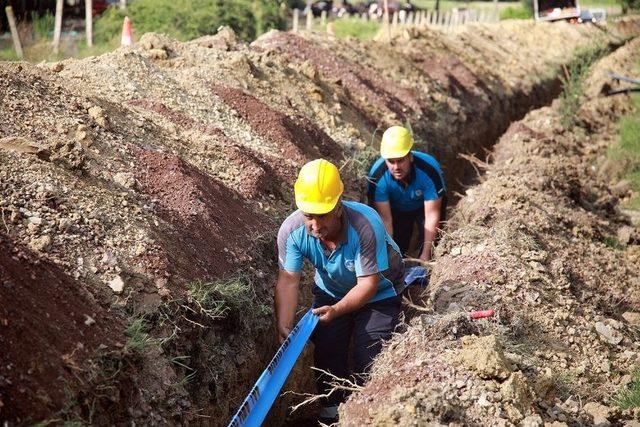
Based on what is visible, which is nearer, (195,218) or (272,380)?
(272,380)

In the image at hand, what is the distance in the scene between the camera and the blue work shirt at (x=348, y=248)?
5359 millimetres

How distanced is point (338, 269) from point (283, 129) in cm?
414

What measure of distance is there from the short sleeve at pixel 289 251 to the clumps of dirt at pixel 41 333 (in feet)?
3.71

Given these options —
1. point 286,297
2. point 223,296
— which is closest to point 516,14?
point 223,296

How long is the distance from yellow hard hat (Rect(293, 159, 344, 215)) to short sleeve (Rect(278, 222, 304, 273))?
284mm

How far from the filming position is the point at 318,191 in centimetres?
513

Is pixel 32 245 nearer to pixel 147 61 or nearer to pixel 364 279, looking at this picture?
pixel 364 279

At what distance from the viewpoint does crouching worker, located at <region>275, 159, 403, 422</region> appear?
17.1 ft

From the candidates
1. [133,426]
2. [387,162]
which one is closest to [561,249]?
[387,162]

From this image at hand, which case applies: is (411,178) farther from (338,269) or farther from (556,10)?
(556,10)

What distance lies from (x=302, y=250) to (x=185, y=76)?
5051mm

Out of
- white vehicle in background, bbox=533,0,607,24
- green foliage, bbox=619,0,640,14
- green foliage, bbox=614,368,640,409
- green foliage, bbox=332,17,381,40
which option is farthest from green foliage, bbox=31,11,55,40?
green foliage, bbox=619,0,640,14

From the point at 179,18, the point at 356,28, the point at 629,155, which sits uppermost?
the point at 179,18

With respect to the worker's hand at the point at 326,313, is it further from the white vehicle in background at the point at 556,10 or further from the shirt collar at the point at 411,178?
the white vehicle in background at the point at 556,10
